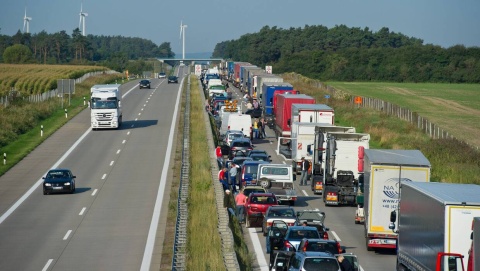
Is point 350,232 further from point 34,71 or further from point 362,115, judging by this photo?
point 34,71

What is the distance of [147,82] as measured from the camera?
377 feet

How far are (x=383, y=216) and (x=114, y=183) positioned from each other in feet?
59.7

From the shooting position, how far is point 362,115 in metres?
82.6

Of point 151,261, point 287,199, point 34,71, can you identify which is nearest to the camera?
point 151,261

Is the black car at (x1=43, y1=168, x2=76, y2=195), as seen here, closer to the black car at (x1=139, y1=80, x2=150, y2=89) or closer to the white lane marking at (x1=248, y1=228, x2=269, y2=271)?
the white lane marking at (x1=248, y1=228, x2=269, y2=271)

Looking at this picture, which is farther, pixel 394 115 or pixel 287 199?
pixel 394 115

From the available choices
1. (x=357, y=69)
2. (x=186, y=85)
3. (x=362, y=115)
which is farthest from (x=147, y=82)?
(x=357, y=69)

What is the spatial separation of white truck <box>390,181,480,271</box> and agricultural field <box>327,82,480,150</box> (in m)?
47.1

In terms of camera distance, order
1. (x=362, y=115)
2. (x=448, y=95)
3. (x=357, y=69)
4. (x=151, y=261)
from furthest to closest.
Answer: (x=357, y=69), (x=448, y=95), (x=362, y=115), (x=151, y=261)

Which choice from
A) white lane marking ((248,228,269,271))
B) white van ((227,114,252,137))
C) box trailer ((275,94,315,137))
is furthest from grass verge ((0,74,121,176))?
white lane marking ((248,228,269,271))

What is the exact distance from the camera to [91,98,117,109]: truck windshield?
217 feet

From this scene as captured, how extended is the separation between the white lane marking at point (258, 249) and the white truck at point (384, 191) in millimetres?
3386

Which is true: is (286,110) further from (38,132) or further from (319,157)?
(38,132)

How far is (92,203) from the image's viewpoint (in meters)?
40.4
